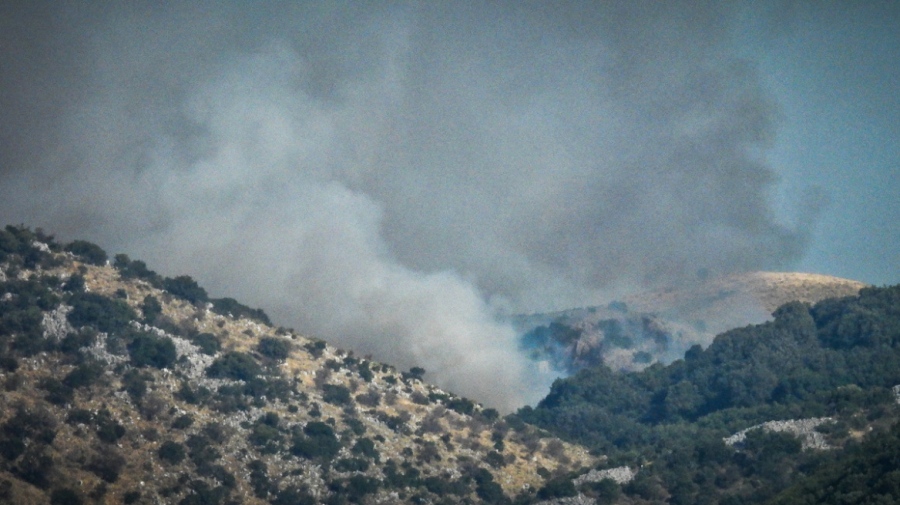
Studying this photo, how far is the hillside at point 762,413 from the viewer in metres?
79.7

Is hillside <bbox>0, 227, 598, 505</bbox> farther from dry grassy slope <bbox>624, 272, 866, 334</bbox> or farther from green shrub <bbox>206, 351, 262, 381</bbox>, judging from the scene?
dry grassy slope <bbox>624, 272, 866, 334</bbox>

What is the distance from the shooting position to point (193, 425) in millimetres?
84562

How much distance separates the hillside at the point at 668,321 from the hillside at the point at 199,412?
64.5 m

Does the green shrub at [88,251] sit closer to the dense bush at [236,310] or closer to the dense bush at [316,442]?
the dense bush at [236,310]

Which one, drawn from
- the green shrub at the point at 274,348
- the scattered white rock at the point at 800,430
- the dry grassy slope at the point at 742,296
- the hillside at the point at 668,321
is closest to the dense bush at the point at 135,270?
the green shrub at the point at 274,348

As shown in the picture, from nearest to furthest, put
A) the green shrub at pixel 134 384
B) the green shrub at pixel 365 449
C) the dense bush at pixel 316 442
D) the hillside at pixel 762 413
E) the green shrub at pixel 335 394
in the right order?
the hillside at pixel 762 413 → the green shrub at pixel 134 384 → the dense bush at pixel 316 442 → the green shrub at pixel 365 449 → the green shrub at pixel 335 394

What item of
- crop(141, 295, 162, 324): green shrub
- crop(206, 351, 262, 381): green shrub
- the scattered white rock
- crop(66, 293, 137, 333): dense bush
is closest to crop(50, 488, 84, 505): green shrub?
crop(66, 293, 137, 333): dense bush

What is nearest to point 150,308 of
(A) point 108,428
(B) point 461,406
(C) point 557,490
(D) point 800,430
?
(A) point 108,428

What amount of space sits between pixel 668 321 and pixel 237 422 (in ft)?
359

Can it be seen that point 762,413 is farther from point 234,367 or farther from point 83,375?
point 83,375

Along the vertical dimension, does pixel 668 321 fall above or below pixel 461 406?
above

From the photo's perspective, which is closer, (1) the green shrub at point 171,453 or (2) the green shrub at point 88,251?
(1) the green shrub at point 171,453

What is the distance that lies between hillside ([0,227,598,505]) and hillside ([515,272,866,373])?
212 ft

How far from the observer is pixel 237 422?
88.3 metres
